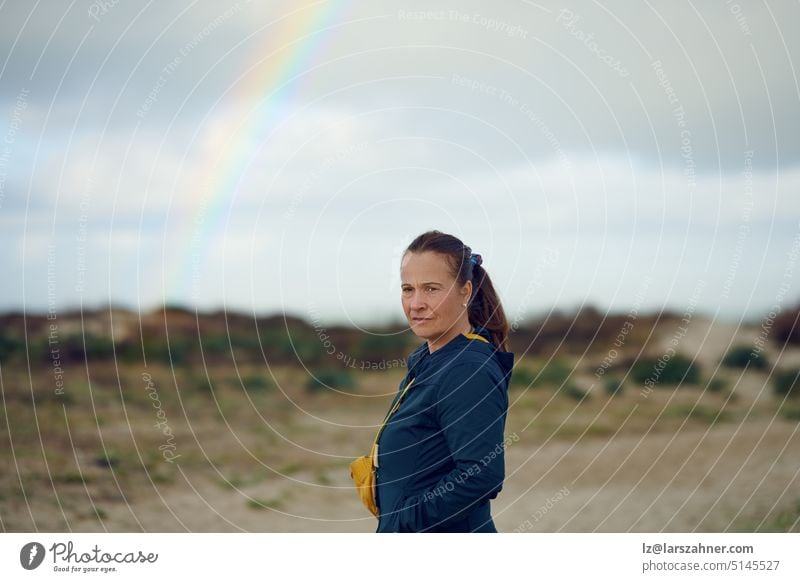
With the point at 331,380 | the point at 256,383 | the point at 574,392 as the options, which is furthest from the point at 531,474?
the point at 256,383

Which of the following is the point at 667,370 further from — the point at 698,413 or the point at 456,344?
the point at 456,344

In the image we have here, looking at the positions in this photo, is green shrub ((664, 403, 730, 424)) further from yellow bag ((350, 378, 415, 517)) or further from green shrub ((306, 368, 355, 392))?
yellow bag ((350, 378, 415, 517))

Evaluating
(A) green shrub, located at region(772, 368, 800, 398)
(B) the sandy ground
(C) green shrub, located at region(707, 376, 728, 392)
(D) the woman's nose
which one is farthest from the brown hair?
(C) green shrub, located at region(707, 376, 728, 392)

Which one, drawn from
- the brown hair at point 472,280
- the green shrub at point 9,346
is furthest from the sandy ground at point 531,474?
the brown hair at point 472,280

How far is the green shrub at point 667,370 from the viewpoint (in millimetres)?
16322

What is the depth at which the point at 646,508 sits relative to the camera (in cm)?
1177
